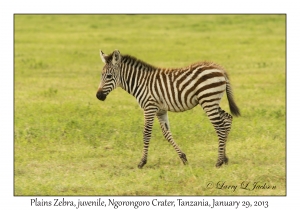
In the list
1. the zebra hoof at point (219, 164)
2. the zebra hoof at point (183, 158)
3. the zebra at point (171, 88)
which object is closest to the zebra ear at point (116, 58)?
the zebra at point (171, 88)

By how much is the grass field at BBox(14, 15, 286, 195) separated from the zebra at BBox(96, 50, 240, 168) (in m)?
0.72

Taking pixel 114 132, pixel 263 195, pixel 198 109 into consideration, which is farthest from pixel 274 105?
pixel 263 195

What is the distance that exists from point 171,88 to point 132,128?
2.87 meters

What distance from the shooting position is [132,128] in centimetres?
1288

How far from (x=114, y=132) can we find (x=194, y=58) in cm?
1208

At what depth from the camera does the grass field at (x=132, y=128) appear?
30.6 ft

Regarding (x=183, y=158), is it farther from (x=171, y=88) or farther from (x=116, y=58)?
(x=116, y=58)

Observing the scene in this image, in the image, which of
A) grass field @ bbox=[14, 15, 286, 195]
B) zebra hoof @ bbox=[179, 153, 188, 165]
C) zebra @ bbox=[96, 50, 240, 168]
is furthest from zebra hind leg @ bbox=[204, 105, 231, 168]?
zebra hoof @ bbox=[179, 153, 188, 165]

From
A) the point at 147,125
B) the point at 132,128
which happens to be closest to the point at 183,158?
the point at 147,125

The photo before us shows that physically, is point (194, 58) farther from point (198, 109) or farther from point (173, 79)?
point (173, 79)

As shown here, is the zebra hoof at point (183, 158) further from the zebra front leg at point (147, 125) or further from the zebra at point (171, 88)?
the zebra front leg at point (147, 125)

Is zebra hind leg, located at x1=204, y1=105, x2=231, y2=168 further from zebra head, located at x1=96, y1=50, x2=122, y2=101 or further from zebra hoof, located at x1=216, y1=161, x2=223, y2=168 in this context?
zebra head, located at x1=96, y1=50, x2=122, y2=101

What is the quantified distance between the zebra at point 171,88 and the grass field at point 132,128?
2.35 feet

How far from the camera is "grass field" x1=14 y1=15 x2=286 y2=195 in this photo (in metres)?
9.34
